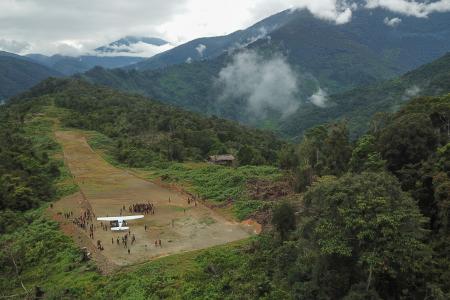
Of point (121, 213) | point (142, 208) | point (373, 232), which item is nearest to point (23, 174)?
point (121, 213)

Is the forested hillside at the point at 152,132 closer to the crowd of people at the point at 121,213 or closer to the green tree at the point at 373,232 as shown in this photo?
the crowd of people at the point at 121,213

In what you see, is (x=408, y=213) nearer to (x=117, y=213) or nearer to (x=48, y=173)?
(x=117, y=213)

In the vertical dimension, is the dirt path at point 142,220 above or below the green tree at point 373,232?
below

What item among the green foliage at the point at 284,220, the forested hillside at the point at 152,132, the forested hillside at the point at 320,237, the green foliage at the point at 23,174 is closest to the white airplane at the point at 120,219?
the forested hillside at the point at 320,237

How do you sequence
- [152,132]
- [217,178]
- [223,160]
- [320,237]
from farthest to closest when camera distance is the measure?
[152,132], [223,160], [217,178], [320,237]

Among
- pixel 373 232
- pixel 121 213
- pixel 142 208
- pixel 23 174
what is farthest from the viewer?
pixel 23 174

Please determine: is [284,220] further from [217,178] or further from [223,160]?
[223,160]

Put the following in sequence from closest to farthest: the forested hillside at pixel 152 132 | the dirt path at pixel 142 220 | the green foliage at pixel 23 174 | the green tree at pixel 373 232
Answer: the green tree at pixel 373 232
the dirt path at pixel 142 220
the green foliage at pixel 23 174
the forested hillside at pixel 152 132

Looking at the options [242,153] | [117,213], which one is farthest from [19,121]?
[117,213]

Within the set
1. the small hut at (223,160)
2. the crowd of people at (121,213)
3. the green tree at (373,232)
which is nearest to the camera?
the green tree at (373,232)
